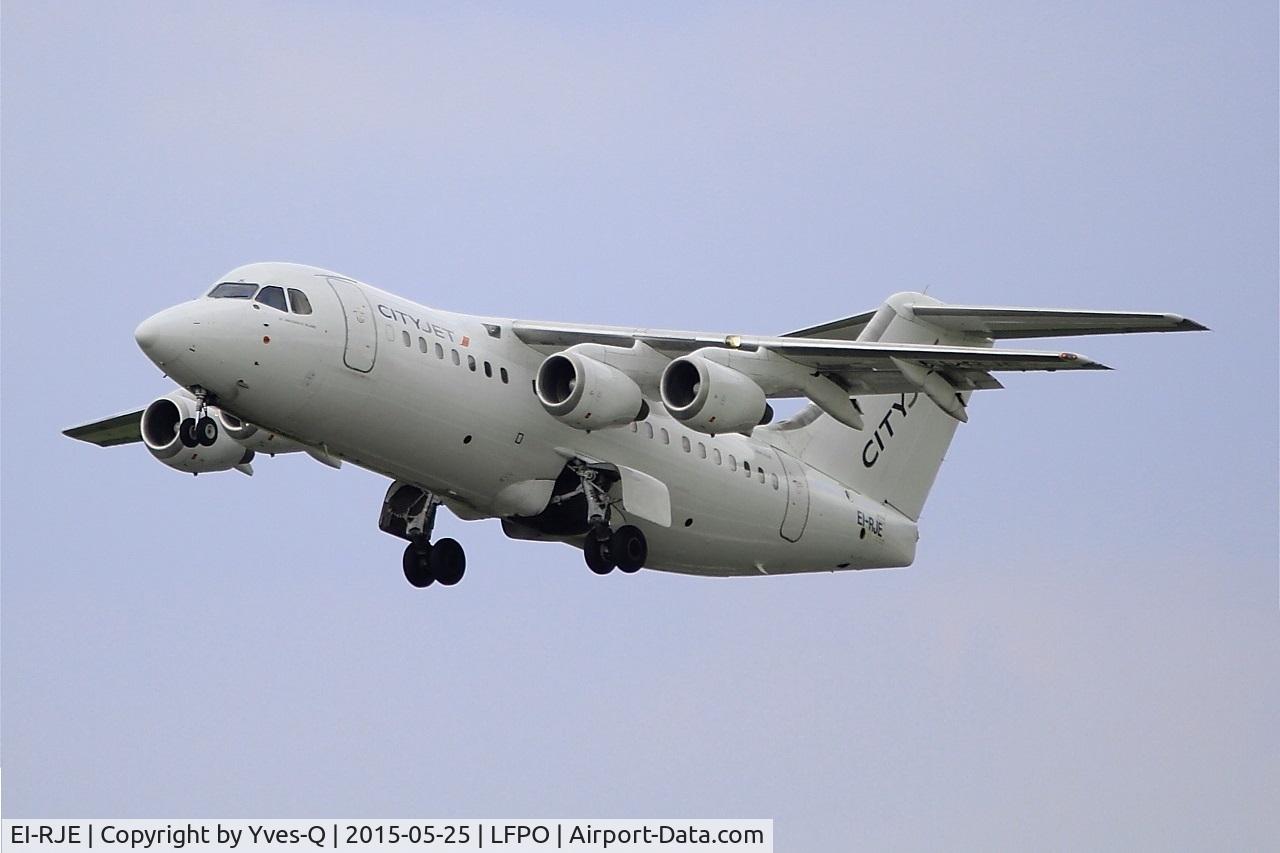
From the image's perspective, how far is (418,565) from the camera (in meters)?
22.0

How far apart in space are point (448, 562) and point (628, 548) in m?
2.01

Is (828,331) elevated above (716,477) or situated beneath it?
elevated above

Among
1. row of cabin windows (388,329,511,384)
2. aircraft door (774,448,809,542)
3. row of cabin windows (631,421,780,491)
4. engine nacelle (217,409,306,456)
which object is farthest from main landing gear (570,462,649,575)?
engine nacelle (217,409,306,456)

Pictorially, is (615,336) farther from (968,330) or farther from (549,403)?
(968,330)

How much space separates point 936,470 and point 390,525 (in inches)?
243

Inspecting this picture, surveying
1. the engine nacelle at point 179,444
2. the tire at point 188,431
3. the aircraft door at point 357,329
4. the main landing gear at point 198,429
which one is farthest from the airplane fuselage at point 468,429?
the engine nacelle at point 179,444

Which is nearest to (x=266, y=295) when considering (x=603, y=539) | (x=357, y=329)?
(x=357, y=329)

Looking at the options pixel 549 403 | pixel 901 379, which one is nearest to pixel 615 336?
pixel 549 403

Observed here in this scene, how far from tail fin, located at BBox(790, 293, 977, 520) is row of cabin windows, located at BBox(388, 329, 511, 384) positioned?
4.11 metres

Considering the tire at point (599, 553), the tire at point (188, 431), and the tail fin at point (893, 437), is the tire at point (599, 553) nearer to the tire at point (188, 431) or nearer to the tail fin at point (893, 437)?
the tail fin at point (893, 437)

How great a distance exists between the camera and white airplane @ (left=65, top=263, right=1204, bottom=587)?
1894 cm

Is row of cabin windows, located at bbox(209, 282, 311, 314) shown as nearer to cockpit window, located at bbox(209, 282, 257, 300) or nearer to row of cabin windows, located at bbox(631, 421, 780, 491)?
cockpit window, located at bbox(209, 282, 257, 300)

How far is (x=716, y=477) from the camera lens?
21844mm

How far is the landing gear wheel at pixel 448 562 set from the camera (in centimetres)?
2194
